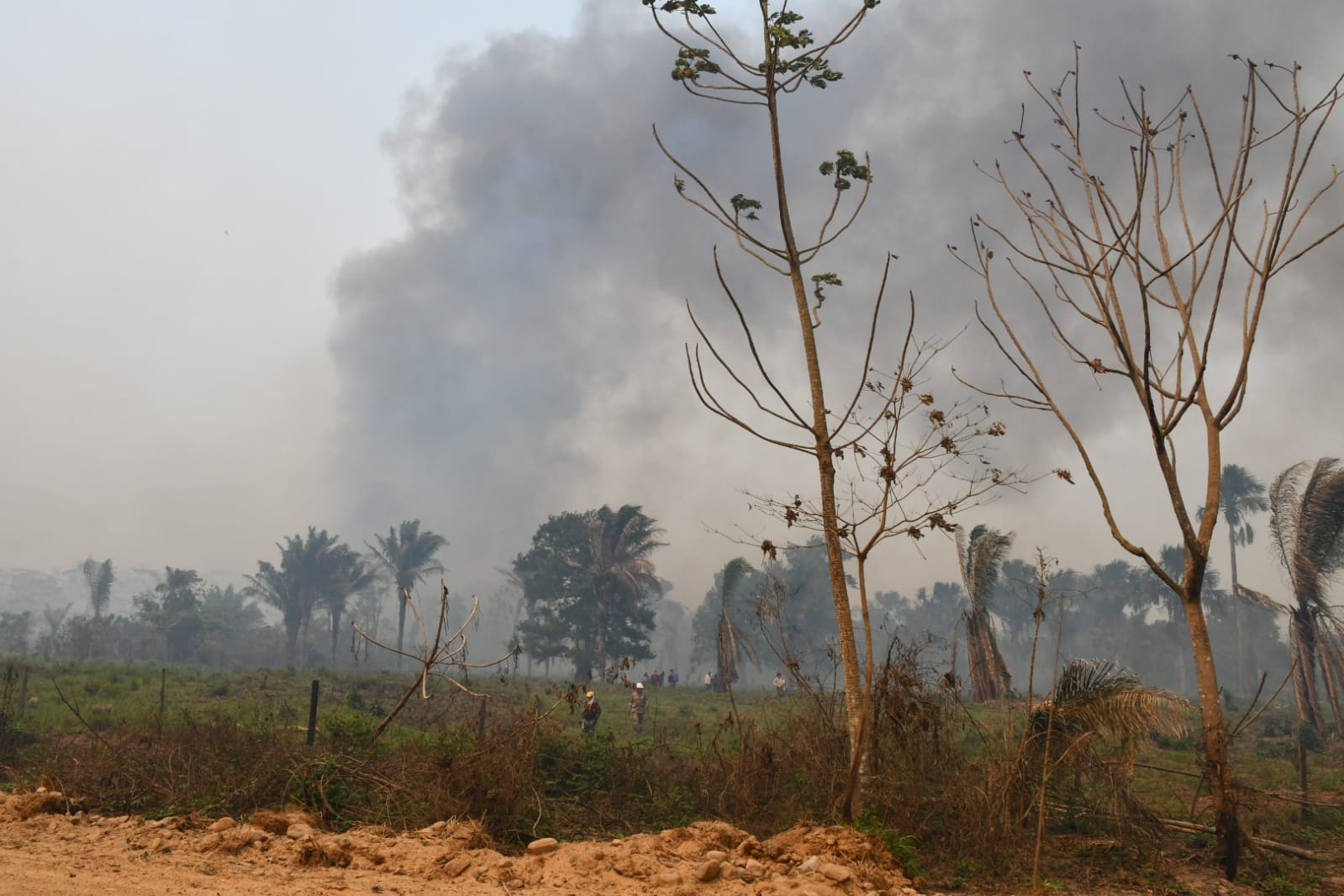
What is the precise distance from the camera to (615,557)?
163ft

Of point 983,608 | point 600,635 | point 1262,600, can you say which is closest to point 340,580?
point 600,635

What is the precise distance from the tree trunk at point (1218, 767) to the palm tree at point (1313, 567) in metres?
15.1

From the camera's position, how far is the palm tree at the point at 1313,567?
67.5 feet

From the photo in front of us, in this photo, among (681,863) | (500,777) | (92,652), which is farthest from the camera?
(92,652)

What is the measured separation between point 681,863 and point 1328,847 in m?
7.88

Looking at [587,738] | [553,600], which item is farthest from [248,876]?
[553,600]

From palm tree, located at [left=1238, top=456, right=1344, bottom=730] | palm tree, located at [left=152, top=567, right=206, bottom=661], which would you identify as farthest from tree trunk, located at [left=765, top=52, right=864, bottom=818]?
palm tree, located at [left=152, top=567, right=206, bottom=661]

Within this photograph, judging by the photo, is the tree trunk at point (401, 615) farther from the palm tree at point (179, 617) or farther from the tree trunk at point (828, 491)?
the tree trunk at point (828, 491)

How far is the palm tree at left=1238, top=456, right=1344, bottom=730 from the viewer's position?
810 inches

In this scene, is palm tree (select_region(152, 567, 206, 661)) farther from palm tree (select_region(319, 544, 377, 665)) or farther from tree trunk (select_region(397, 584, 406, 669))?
tree trunk (select_region(397, 584, 406, 669))

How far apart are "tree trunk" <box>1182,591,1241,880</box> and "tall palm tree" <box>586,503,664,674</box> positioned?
134 feet

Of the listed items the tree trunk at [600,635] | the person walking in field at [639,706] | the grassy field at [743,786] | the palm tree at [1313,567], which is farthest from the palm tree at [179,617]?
the palm tree at [1313,567]

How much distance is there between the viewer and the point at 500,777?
9.20 m

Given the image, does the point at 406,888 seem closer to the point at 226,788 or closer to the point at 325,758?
the point at 325,758
